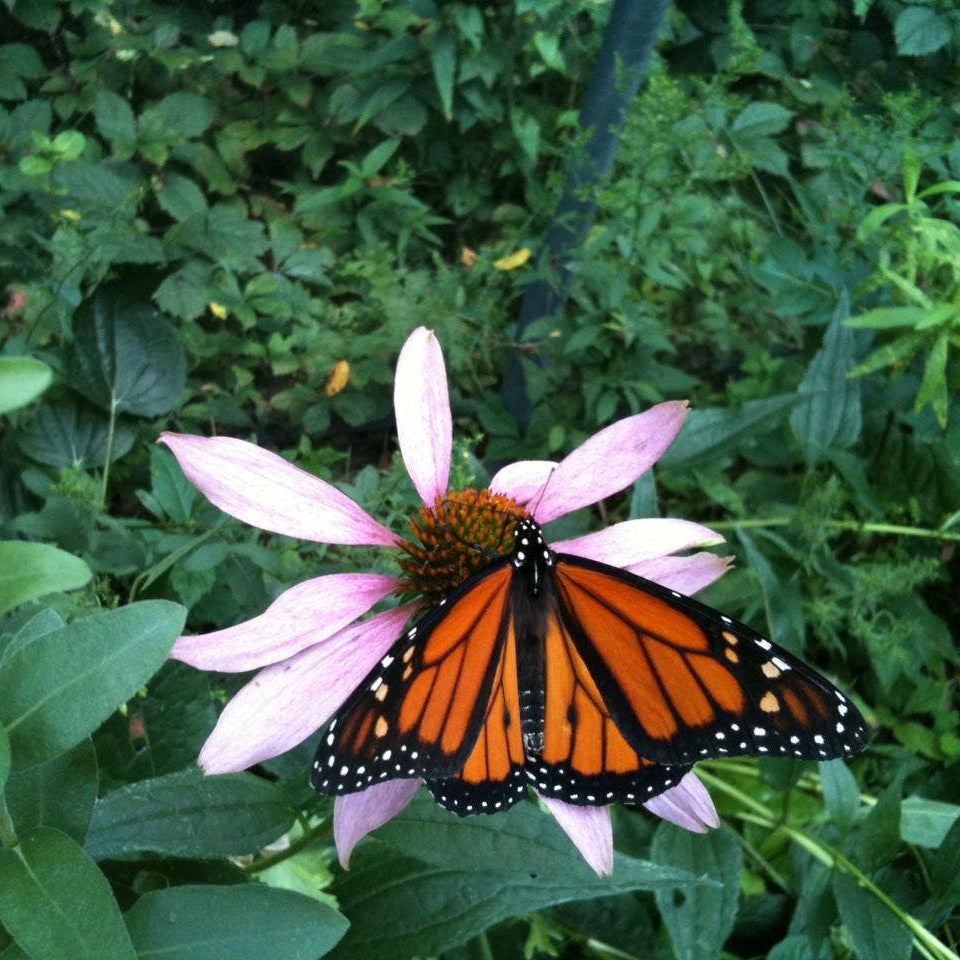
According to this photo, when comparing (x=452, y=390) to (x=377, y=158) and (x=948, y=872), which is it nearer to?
(x=377, y=158)

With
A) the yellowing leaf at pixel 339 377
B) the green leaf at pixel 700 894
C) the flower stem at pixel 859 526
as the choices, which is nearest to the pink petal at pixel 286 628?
the green leaf at pixel 700 894

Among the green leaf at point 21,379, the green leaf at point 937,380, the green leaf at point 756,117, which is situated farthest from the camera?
the green leaf at point 756,117

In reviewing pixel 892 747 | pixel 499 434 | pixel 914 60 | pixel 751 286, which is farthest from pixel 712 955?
pixel 914 60

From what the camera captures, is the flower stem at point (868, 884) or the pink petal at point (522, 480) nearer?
the pink petal at point (522, 480)

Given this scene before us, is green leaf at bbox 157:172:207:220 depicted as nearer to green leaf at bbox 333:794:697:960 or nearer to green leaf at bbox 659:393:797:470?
green leaf at bbox 659:393:797:470

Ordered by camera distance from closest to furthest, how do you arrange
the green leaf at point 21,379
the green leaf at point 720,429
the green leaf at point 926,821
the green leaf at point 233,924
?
the green leaf at point 21,379, the green leaf at point 233,924, the green leaf at point 926,821, the green leaf at point 720,429

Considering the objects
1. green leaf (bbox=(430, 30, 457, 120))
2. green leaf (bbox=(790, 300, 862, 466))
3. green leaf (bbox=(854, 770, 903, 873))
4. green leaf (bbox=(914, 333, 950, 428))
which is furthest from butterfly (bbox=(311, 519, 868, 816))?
green leaf (bbox=(430, 30, 457, 120))

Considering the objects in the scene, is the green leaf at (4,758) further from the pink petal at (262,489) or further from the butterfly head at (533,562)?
the butterfly head at (533,562)
